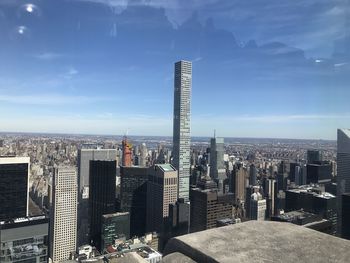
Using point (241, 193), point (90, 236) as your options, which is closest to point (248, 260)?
point (90, 236)

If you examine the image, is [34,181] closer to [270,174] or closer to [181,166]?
[181,166]

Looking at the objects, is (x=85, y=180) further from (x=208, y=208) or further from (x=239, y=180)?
(x=239, y=180)

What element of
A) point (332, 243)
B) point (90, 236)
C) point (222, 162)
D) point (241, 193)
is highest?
point (332, 243)

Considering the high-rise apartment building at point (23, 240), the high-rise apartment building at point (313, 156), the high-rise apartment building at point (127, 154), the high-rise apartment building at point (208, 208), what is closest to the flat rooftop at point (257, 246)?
the high-rise apartment building at point (23, 240)

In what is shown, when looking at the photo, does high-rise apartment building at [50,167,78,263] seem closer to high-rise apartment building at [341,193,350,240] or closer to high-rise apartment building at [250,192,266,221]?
high-rise apartment building at [250,192,266,221]

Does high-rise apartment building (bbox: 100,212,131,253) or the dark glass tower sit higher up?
the dark glass tower

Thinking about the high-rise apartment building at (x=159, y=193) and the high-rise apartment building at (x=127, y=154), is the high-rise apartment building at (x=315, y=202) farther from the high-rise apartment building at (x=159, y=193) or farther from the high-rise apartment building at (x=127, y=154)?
the high-rise apartment building at (x=127, y=154)

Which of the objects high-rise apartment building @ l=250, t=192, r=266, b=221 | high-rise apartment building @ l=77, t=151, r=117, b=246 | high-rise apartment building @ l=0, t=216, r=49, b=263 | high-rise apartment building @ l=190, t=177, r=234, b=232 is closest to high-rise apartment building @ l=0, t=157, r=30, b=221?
high-rise apartment building @ l=77, t=151, r=117, b=246
